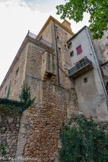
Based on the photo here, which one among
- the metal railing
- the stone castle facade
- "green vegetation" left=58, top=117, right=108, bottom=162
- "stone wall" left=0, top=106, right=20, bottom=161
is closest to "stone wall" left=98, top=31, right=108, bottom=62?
the stone castle facade

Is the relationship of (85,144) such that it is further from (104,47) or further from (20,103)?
(104,47)

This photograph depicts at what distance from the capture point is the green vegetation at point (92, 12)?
17.6 ft

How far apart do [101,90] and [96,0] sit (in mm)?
6158

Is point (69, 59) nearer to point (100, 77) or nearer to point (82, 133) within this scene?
point (100, 77)

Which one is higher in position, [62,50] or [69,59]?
[62,50]

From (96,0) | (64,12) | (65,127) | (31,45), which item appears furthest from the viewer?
(31,45)

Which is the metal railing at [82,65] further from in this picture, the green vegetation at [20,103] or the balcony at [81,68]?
the green vegetation at [20,103]

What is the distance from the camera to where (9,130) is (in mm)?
5613

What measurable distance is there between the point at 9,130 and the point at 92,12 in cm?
818

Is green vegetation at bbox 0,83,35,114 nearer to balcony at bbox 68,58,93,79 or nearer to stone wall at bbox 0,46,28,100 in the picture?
stone wall at bbox 0,46,28,100

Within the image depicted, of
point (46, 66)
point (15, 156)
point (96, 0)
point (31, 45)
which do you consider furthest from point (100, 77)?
point (15, 156)

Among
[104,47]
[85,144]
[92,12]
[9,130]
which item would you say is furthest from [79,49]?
[9,130]

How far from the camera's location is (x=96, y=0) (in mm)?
5652

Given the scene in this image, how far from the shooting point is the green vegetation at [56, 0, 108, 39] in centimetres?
537
